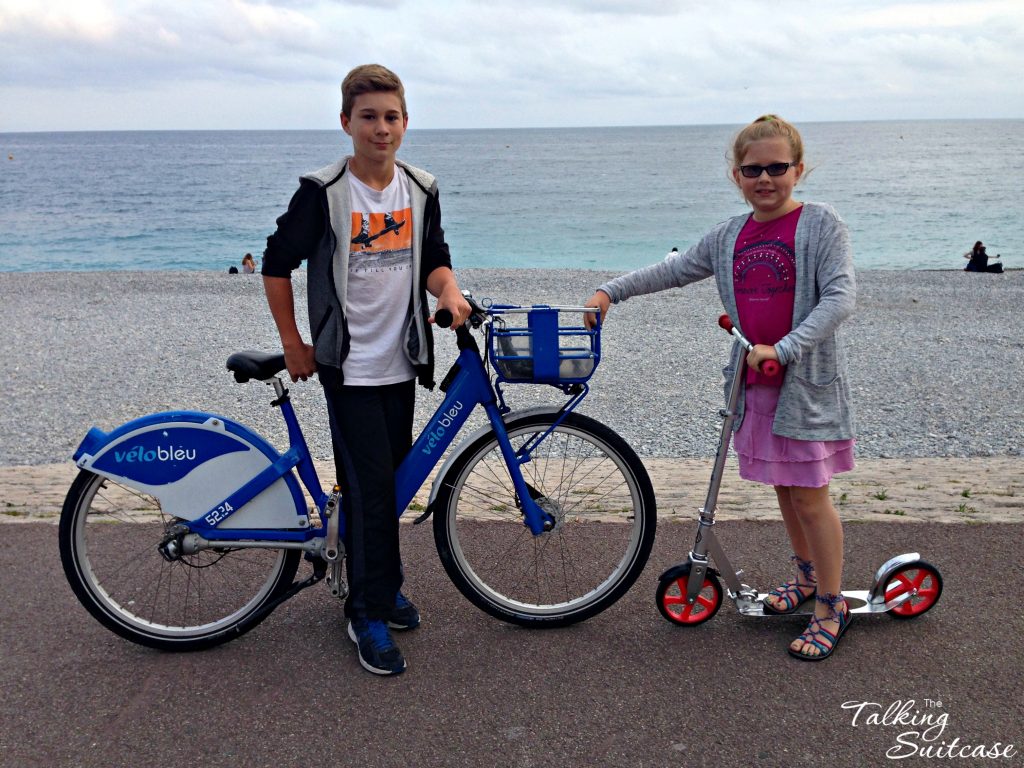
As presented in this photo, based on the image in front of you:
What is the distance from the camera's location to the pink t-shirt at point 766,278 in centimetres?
331

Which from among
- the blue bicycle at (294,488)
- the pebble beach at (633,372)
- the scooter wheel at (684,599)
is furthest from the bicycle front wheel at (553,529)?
the pebble beach at (633,372)

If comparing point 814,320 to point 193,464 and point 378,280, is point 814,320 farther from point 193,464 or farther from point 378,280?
point 193,464

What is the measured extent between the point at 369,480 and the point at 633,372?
6.06 meters

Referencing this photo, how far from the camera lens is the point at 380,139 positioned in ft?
10.5

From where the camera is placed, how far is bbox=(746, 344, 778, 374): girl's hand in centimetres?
311

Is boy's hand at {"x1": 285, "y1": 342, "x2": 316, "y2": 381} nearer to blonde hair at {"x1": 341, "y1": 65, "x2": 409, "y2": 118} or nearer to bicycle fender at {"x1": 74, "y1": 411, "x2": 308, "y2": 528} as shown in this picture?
bicycle fender at {"x1": 74, "y1": 411, "x2": 308, "y2": 528}

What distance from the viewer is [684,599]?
3.69 m

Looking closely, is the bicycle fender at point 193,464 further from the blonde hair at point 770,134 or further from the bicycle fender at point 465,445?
the blonde hair at point 770,134

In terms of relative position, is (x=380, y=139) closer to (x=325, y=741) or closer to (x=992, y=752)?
(x=325, y=741)

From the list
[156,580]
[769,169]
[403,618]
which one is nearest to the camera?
[769,169]

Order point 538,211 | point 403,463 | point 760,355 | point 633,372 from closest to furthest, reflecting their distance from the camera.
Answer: point 760,355 → point 403,463 → point 633,372 → point 538,211

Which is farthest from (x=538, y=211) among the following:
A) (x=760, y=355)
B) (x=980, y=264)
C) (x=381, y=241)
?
(x=760, y=355)

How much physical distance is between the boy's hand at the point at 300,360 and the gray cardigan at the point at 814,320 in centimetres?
151

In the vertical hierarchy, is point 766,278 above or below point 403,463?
above
